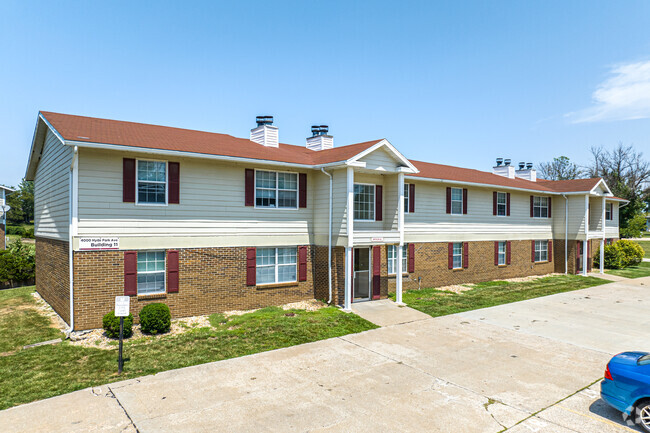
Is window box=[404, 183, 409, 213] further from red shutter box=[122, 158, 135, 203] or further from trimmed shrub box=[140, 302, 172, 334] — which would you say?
red shutter box=[122, 158, 135, 203]

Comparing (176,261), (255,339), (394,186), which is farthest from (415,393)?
(394,186)

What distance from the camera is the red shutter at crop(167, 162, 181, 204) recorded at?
14.1 meters

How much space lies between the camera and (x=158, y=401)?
8414 mm

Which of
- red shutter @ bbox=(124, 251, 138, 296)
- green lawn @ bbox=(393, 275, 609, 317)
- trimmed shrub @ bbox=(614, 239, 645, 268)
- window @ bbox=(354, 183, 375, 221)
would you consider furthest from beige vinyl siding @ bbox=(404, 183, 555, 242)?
red shutter @ bbox=(124, 251, 138, 296)

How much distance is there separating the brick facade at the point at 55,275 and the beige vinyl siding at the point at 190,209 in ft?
6.20

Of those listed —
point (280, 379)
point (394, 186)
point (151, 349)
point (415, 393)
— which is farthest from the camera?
point (394, 186)

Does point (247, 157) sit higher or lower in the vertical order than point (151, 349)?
higher

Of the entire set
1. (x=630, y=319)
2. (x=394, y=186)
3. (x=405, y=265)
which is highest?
(x=394, y=186)

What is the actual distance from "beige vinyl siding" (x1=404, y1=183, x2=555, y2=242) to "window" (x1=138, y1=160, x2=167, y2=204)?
11.4m

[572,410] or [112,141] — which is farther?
[112,141]

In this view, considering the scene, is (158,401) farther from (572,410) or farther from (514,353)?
(514,353)

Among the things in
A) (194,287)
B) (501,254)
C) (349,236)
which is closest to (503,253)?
(501,254)

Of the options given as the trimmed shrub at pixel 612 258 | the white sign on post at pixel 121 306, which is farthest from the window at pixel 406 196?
the trimmed shrub at pixel 612 258

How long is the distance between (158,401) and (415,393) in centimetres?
537
